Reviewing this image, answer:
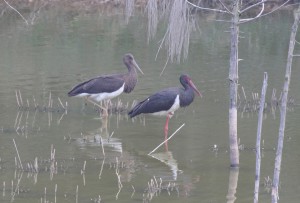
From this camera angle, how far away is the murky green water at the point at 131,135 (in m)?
10.1

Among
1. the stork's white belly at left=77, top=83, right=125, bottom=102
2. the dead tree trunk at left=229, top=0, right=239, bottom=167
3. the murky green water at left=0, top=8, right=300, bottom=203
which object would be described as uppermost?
the dead tree trunk at left=229, top=0, right=239, bottom=167

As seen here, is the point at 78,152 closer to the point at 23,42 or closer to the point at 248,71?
the point at 248,71

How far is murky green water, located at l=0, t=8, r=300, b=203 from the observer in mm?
10117

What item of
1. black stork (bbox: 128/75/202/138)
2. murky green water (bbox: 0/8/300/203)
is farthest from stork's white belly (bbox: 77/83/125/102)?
black stork (bbox: 128/75/202/138)

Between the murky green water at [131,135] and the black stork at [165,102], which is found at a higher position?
the black stork at [165,102]

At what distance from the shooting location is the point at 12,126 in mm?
14039

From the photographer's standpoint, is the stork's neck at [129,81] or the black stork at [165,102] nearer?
the black stork at [165,102]

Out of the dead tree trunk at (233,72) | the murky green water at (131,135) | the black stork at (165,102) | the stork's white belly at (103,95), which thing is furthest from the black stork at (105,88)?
the dead tree trunk at (233,72)

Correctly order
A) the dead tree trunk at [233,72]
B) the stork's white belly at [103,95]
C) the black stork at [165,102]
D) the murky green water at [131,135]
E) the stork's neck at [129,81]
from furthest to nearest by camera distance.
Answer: the stork's neck at [129,81]
the stork's white belly at [103,95]
the black stork at [165,102]
the murky green water at [131,135]
the dead tree trunk at [233,72]

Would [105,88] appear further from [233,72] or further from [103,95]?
[233,72]

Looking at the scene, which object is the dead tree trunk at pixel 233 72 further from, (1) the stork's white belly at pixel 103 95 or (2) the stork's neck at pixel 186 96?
(1) the stork's white belly at pixel 103 95

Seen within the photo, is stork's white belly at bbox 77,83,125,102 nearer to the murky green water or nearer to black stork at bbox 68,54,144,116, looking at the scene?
black stork at bbox 68,54,144,116

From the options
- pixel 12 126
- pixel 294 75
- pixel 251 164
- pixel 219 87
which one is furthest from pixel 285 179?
pixel 294 75

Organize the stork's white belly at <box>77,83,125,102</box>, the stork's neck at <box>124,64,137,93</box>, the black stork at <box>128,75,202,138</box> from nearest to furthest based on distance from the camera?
the black stork at <box>128,75,202,138</box> → the stork's white belly at <box>77,83,125,102</box> → the stork's neck at <box>124,64,137,93</box>
